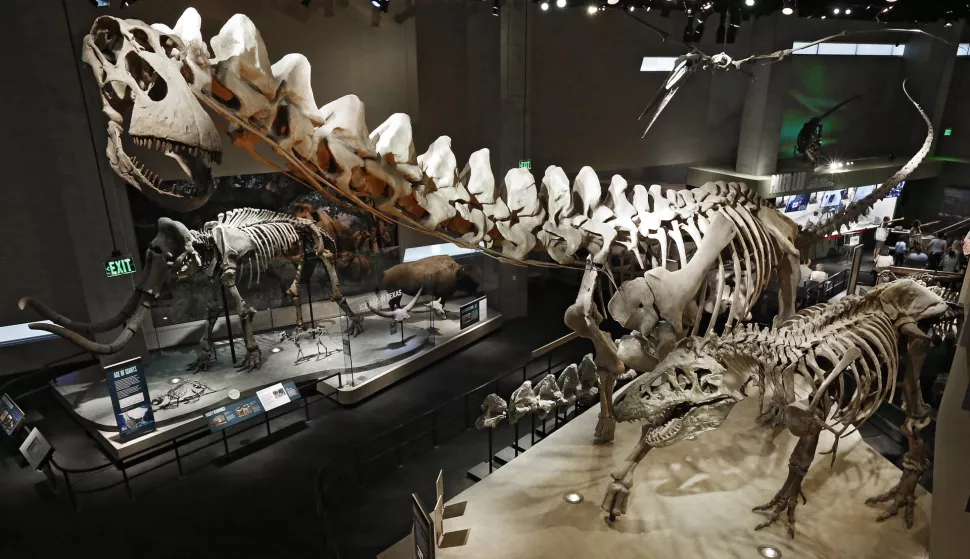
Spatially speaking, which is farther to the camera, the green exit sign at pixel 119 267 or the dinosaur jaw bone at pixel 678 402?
the green exit sign at pixel 119 267

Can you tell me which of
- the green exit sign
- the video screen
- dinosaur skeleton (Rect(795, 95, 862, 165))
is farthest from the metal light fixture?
Answer: dinosaur skeleton (Rect(795, 95, 862, 165))

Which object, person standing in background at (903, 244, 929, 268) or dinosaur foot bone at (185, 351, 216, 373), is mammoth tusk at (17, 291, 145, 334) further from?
person standing in background at (903, 244, 929, 268)

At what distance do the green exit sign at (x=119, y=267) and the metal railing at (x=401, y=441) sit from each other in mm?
3436

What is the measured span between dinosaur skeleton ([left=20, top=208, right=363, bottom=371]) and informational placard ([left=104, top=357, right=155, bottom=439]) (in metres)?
0.41

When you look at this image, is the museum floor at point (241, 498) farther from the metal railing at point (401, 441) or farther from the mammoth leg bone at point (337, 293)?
the mammoth leg bone at point (337, 293)

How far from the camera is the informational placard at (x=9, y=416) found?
5395 millimetres

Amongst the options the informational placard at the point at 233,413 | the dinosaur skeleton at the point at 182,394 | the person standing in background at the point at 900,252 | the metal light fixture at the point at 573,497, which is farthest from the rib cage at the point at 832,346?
the person standing in background at the point at 900,252

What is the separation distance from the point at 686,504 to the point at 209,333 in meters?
5.49

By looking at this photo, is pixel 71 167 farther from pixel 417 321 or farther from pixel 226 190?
pixel 417 321

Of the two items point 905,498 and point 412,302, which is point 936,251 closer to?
point 905,498

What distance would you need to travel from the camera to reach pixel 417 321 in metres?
8.08

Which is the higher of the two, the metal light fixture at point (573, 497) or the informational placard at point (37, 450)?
the informational placard at point (37, 450)

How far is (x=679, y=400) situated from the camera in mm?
3984

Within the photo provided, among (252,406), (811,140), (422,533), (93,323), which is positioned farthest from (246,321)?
(811,140)
